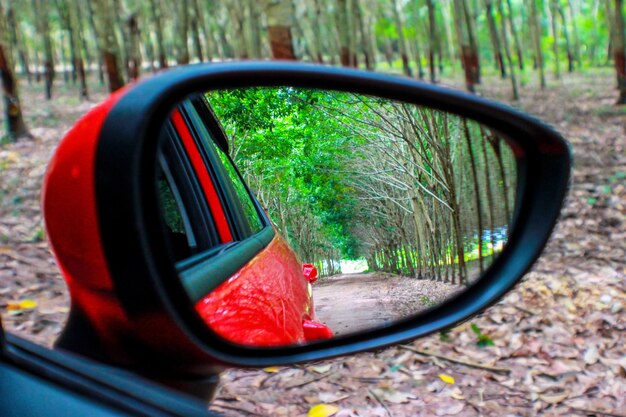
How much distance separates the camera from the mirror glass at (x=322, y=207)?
3.36ft

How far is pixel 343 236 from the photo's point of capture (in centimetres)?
105

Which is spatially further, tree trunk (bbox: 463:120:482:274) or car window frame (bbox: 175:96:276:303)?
tree trunk (bbox: 463:120:482:274)

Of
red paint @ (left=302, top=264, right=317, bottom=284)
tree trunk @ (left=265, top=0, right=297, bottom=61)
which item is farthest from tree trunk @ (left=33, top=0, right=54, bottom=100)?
red paint @ (left=302, top=264, right=317, bottom=284)

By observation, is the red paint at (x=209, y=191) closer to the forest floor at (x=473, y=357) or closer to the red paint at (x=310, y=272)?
the red paint at (x=310, y=272)

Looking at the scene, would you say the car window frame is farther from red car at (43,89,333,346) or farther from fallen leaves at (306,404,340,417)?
fallen leaves at (306,404,340,417)

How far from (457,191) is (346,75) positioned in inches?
13.7

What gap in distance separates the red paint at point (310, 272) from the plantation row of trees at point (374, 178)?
1 centimetres

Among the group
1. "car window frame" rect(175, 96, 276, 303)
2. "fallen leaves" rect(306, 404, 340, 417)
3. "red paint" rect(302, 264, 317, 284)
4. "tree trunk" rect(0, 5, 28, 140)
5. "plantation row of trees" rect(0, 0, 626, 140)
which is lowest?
"fallen leaves" rect(306, 404, 340, 417)

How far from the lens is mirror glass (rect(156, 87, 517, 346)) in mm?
1024

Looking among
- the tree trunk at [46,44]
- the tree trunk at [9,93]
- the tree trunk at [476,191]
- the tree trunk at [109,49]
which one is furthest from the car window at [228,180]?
the tree trunk at [46,44]

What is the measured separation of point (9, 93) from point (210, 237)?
5856mm

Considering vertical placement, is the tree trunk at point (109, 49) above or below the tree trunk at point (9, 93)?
above

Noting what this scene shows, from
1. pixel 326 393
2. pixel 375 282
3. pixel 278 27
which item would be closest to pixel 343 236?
pixel 375 282

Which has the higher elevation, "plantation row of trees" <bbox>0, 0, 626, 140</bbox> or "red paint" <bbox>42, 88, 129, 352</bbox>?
"plantation row of trees" <bbox>0, 0, 626, 140</bbox>
